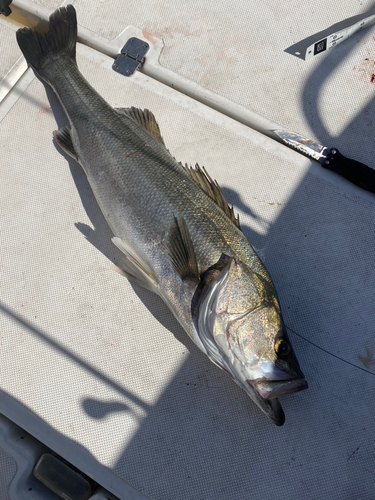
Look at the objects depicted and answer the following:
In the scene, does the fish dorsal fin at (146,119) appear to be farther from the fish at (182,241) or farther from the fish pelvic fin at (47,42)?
the fish pelvic fin at (47,42)

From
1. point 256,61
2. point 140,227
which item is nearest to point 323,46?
point 256,61

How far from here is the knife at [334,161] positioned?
2314mm

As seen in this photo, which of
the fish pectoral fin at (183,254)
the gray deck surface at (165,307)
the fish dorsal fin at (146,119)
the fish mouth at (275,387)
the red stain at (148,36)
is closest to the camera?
the fish mouth at (275,387)

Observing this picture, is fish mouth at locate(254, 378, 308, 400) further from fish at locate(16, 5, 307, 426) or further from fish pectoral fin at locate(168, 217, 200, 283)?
fish pectoral fin at locate(168, 217, 200, 283)

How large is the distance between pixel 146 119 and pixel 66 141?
1.70 feet

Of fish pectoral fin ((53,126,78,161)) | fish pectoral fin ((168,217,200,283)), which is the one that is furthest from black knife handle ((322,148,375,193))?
fish pectoral fin ((53,126,78,161))

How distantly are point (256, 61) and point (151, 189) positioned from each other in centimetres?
135

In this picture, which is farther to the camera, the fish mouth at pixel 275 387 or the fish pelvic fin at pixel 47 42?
the fish pelvic fin at pixel 47 42

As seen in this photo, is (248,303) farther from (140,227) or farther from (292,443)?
(292,443)

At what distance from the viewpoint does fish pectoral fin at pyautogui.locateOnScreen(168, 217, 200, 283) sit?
183cm

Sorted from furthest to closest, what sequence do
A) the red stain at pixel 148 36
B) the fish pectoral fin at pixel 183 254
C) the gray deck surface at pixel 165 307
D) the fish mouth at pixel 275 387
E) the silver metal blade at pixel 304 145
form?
the red stain at pixel 148 36
the silver metal blade at pixel 304 145
the gray deck surface at pixel 165 307
the fish pectoral fin at pixel 183 254
the fish mouth at pixel 275 387

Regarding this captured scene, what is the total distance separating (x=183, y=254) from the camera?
183 cm

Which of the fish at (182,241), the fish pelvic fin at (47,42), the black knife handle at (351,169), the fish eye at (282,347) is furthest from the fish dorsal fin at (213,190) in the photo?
the fish pelvic fin at (47,42)

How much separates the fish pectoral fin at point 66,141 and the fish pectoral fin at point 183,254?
898 millimetres
